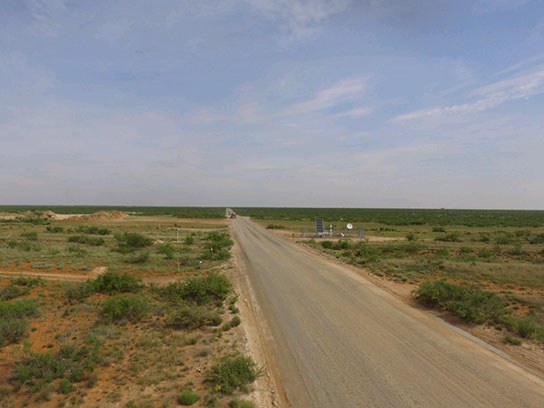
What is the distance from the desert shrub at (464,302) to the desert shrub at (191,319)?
8904 millimetres

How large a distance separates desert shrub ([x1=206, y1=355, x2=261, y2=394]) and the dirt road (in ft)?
2.86

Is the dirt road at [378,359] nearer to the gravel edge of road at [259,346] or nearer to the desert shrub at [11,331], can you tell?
the gravel edge of road at [259,346]

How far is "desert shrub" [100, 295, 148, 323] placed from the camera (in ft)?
44.2

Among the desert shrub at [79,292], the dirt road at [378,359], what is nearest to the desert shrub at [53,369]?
the dirt road at [378,359]

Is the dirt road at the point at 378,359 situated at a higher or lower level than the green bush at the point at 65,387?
higher

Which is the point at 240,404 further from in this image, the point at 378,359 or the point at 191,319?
the point at 191,319

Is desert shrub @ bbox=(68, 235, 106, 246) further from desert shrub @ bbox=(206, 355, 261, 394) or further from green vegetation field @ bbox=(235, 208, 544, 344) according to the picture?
desert shrub @ bbox=(206, 355, 261, 394)

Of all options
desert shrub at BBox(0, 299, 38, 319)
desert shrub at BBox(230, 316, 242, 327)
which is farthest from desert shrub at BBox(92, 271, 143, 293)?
desert shrub at BBox(230, 316, 242, 327)

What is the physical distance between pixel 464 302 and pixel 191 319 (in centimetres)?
1027

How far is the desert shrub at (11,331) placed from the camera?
11.5 m

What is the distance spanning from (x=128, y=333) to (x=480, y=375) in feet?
33.8

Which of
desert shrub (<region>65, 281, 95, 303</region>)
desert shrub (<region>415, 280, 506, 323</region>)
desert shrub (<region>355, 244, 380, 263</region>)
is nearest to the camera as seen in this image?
desert shrub (<region>415, 280, 506, 323</region>)

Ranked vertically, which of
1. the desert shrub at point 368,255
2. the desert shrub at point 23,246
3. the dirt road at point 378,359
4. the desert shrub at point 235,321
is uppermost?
the desert shrub at point 23,246

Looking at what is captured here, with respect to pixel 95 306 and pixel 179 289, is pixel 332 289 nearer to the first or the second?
pixel 179 289
